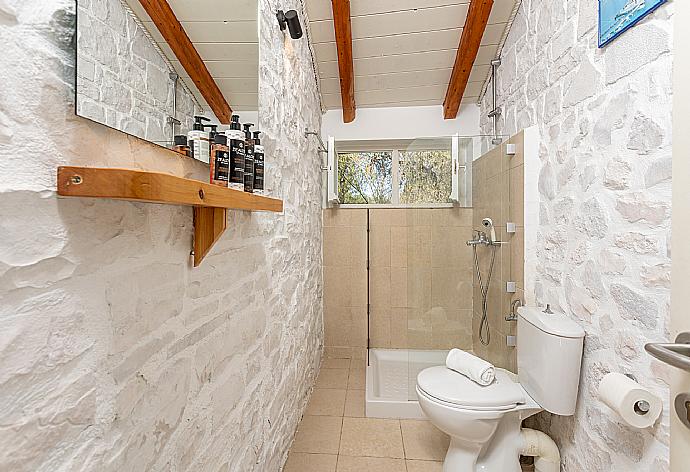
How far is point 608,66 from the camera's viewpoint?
1657mm

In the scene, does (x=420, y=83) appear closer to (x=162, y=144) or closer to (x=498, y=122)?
(x=498, y=122)

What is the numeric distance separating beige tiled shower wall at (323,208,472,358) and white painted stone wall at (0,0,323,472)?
164 centimetres

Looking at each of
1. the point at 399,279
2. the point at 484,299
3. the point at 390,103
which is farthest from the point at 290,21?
the point at 399,279

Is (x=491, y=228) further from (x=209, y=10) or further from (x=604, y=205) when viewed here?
(x=209, y=10)

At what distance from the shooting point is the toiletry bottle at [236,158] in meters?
1.36

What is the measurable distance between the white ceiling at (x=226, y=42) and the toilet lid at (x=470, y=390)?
154cm

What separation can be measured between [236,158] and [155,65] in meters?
0.38

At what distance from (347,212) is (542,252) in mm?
1927

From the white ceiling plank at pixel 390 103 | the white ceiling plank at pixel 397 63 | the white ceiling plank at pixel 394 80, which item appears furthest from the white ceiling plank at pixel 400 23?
the white ceiling plank at pixel 390 103

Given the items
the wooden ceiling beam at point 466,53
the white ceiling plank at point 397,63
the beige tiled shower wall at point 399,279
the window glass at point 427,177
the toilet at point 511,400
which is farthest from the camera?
the white ceiling plank at point 397,63

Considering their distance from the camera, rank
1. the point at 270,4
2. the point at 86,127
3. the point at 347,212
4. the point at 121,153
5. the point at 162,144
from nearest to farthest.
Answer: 1. the point at 86,127
2. the point at 121,153
3. the point at 162,144
4. the point at 270,4
5. the point at 347,212

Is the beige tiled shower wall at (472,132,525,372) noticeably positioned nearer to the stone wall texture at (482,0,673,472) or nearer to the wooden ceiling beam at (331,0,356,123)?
the stone wall texture at (482,0,673,472)

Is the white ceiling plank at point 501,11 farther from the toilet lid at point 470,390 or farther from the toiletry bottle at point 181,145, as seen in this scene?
the toiletry bottle at point 181,145

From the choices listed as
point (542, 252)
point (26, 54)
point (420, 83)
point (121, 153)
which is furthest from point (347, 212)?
point (26, 54)
